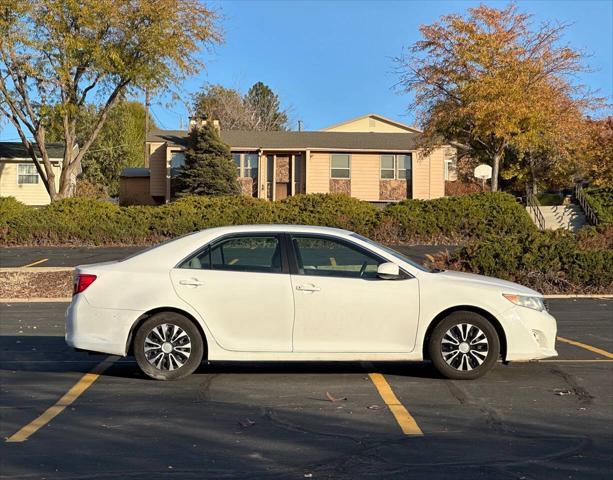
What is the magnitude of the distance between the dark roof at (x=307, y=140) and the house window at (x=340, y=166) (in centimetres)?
58

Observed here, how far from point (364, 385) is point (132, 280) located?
2.52 m

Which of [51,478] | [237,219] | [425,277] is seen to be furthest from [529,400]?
[237,219]

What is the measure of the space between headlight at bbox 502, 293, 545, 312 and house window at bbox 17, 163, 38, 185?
4226 centimetres

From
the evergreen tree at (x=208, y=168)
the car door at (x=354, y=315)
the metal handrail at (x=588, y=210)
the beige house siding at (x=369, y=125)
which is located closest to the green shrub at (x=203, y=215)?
the evergreen tree at (x=208, y=168)

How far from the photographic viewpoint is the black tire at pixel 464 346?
7.36 meters

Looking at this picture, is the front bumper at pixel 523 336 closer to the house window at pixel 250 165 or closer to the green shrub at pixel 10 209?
the green shrub at pixel 10 209

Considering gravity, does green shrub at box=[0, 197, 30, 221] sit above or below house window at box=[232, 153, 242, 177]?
below

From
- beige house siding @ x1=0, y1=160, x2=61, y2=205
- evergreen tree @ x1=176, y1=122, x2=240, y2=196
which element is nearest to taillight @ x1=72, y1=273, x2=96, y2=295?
evergreen tree @ x1=176, y1=122, x2=240, y2=196

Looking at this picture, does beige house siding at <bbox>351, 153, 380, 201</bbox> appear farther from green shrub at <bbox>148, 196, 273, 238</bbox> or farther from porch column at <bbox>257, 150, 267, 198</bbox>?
green shrub at <bbox>148, 196, 273, 238</bbox>

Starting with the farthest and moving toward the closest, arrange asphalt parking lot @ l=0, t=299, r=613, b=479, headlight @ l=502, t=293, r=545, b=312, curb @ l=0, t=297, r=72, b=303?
curb @ l=0, t=297, r=72, b=303 → headlight @ l=502, t=293, r=545, b=312 → asphalt parking lot @ l=0, t=299, r=613, b=479

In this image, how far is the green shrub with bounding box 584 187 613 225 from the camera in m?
29.3

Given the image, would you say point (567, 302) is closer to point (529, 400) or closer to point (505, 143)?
point (529, 400)

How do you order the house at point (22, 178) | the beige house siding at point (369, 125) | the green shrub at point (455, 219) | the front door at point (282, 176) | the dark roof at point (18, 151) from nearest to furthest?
the green shrub at point (455, 219) → the front door at point (282, 176) → the house at point (22, 178) → the dark roof at point (18, 151) → the beige house siding at point (369, 125)

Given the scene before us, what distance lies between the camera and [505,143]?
33.1 metres
